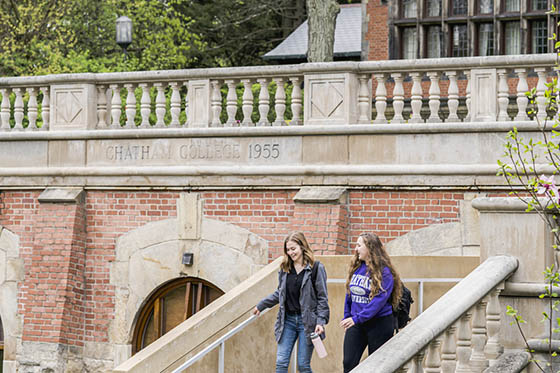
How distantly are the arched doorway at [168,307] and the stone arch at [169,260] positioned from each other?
14cm

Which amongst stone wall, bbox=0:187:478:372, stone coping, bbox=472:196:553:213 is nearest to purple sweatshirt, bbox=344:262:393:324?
stone coping, bbox=472:196:553:213

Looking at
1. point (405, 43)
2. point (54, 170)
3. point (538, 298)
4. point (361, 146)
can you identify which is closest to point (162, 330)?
point (54, 170)

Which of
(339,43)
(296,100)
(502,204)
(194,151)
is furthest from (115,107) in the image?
(339,43)

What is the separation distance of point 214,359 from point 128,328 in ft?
13.8

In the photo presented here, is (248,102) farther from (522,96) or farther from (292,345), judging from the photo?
(292,345)

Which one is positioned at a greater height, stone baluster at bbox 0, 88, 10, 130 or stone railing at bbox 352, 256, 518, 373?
stone baluster at bbox 0, 88, 10, 130

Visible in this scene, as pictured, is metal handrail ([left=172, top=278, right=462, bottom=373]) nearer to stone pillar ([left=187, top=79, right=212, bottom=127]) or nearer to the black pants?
the black pants

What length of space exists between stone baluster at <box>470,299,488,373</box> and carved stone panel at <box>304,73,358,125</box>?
216 inches

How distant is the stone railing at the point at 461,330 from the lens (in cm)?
701

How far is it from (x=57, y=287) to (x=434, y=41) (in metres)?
9.58

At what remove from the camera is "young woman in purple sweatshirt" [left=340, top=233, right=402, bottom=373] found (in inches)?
329

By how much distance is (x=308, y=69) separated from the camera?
1298cm

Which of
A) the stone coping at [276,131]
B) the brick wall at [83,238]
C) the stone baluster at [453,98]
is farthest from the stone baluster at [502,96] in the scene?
the brick wall at [83,238]

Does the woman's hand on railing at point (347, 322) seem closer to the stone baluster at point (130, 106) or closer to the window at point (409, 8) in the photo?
the stone baluster at point (130, 106)
